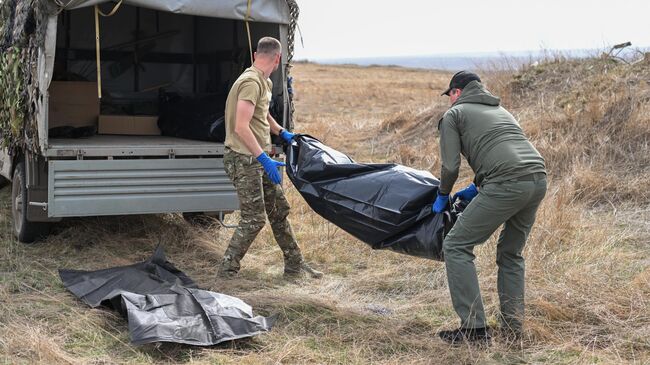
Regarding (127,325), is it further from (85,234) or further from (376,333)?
(85,234)

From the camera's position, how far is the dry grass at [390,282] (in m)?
4.45

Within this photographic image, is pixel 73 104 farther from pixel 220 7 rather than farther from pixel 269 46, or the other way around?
pixel 269 46

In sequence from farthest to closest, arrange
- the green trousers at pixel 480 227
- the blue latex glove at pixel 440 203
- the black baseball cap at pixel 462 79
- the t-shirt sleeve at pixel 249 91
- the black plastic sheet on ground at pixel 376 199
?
the t-shirt sleeve at pixel 249 91, the black plastic sheet on ground at pixel 376 199, the blue latex glove at pixel 440 203, the black baseball cap at pixel 462 79, the green trousers at pixel 480 227

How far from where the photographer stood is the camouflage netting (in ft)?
19.7

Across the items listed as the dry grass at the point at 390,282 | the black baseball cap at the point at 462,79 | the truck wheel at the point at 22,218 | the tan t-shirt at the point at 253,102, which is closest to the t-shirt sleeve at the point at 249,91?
the tan t-shirt at the point at 253,102

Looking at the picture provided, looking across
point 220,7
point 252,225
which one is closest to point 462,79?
point 252,225

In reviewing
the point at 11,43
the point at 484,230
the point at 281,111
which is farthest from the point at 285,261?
the point at 11,43

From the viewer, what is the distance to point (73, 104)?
7.82 metres

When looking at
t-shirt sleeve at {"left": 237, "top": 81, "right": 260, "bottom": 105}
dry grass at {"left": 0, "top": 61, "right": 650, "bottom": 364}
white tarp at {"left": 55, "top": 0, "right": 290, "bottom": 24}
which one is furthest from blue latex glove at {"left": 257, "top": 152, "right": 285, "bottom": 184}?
white tarp at {"left": 55, "top": 0, "right": 290, "bottom": 24}

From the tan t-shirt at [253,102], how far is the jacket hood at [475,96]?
1561 mm

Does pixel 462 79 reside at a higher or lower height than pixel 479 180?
higher

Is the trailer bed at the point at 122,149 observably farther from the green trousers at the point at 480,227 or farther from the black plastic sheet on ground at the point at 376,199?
the green trousers at the point at 480,227

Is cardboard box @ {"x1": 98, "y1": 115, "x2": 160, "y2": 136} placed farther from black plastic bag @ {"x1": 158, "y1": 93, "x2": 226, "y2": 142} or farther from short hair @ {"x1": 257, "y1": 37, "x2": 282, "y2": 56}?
short hair @ {"x1": 257, "y1": 37, "x2": 282, "y2": 56}

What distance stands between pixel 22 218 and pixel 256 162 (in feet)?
7.62
